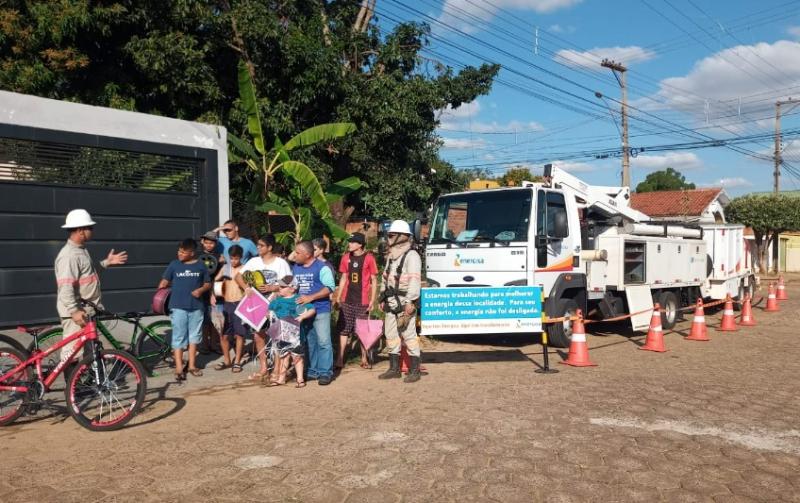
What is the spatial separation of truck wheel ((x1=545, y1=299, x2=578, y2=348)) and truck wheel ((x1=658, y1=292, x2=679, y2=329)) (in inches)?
129

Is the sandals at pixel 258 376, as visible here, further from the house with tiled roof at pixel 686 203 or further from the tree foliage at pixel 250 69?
the house with tiled roof at pixel 686 203

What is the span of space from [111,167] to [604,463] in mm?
7806

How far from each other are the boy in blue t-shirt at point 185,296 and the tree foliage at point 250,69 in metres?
5.56

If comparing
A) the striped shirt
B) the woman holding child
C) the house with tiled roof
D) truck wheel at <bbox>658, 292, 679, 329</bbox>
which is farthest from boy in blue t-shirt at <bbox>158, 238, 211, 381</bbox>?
the house with tiled roof

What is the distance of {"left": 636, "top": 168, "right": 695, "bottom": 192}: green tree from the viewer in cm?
7550

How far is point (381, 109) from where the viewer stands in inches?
628

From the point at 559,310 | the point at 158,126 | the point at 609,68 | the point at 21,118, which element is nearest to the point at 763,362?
the point at 559,310

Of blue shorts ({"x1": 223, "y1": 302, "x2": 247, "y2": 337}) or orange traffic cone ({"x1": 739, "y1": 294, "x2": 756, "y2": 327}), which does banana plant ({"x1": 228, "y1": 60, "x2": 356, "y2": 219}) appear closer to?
blue shorts ({"x1": 223, "y1": 302, "x2": 247, "y2": 337})

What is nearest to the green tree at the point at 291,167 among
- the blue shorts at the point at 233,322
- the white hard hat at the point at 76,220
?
the blue shorts at the point at 233,322

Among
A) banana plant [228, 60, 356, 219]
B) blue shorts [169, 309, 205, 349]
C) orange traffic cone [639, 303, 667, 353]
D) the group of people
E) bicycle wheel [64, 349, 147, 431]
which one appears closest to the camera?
bicycle wheel [64, 349, 147, 431]

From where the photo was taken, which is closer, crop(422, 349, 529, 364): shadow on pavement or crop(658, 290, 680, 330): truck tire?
crop(422, 349, 529, 364): shadow on pavement

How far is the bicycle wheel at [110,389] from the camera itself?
561cm

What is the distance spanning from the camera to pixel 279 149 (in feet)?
41.2

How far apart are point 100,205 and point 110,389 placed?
4.15m
